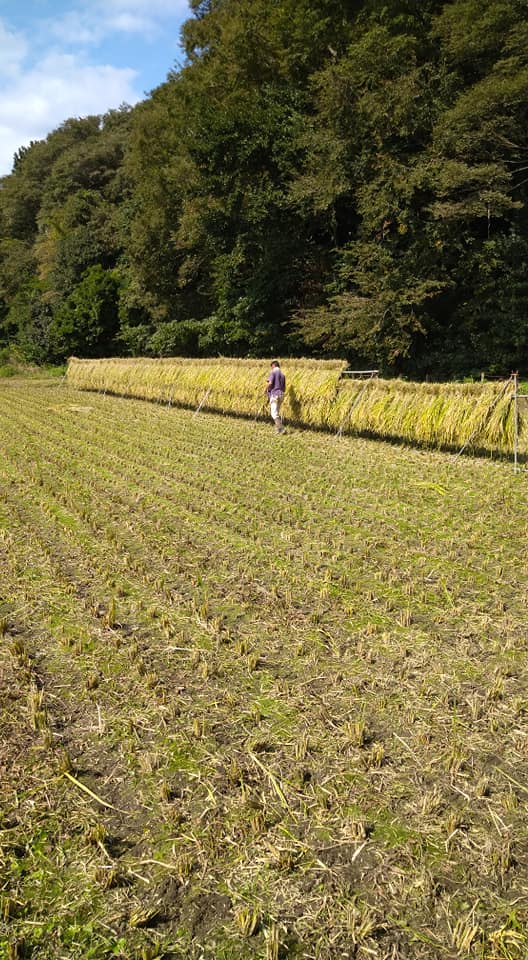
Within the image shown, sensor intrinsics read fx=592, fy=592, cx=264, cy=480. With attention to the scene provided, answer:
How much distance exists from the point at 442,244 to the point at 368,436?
998cm

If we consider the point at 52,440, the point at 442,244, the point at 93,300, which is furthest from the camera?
the point at 93,300

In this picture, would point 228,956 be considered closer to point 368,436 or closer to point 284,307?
point 368,436

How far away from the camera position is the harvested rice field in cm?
225

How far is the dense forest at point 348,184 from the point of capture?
754 inches

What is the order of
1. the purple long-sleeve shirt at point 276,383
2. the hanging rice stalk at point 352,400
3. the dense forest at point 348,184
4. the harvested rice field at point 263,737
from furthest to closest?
the dense forest at point 348,184
the purple long-sleeve shirt at point 276,383
the hanging rice stalk at point 352,400
the harvested rice field at point 263,737

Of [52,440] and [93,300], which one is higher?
[93,300]

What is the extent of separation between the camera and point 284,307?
2734cm

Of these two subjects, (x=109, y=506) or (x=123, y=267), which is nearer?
(x=109, y=506)

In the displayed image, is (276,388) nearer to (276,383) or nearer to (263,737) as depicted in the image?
(276,383)

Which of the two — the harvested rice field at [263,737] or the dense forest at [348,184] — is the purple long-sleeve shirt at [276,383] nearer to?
the harvested rice field at [263,737]

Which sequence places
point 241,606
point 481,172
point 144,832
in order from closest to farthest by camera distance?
point 144,832
point 241,606
point 481,172

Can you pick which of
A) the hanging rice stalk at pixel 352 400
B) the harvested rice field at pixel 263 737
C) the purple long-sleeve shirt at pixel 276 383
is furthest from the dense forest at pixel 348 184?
the harvested rice field at pixel 263 737

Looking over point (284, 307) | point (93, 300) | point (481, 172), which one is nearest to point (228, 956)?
point (481, 172)

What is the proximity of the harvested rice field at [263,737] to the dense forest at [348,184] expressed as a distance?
50.5ft
